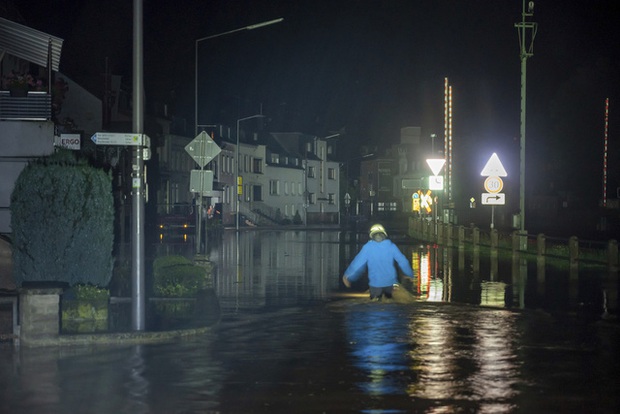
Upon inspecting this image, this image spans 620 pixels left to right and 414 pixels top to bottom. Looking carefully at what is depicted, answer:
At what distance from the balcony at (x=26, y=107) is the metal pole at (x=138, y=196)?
7012 millimetres

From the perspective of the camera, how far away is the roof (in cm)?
2203

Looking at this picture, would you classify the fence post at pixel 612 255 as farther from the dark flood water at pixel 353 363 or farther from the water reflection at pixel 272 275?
the dark flood water at pixel 353 363

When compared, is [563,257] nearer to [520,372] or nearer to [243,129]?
[520,372]

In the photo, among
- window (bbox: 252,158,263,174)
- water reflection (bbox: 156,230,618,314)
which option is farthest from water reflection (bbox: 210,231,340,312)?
window (bbox: 252,158,263,174)

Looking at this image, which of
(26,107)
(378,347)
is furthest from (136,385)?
(26,107)

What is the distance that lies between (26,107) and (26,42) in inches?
65.9

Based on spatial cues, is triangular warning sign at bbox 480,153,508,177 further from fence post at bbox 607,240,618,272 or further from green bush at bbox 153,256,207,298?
green bush at bbox 153,256,207,298

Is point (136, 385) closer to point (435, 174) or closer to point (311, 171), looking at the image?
point (435, 174)

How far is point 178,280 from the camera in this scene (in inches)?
815

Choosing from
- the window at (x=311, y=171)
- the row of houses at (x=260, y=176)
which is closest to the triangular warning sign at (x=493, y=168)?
the row of houses at (x=260, y=176)

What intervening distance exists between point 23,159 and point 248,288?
20.1 ft

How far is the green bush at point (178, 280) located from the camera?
67.2 feet

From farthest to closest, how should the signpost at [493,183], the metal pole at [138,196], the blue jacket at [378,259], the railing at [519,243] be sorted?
the signpost at [493,183]
the railing at [519,243]
the blue jacket at [378,259]
the metal pole at [138,196]

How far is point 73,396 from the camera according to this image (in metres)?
10.5
